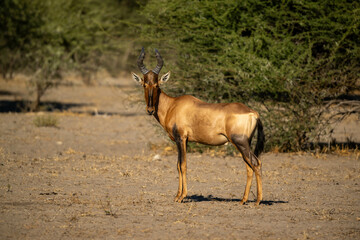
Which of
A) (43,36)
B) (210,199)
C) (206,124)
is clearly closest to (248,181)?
(210,199)

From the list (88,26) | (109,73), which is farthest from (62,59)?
(109,73)

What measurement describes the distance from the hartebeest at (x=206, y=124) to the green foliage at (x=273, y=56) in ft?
14.4

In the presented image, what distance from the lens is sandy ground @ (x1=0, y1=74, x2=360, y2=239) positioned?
20.9 feet

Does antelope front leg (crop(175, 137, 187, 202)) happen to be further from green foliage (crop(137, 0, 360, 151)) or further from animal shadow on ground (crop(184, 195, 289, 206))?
green foliage (crop(137, 0, 360, 151))

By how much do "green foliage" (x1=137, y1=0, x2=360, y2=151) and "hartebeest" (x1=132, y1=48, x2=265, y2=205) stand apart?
14.4ft

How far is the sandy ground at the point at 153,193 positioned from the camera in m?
6.37

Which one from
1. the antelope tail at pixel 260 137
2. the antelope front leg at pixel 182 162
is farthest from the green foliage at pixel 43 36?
the antelope tail at pixel 260 137

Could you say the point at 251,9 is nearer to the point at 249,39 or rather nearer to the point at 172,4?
the point at 249,39

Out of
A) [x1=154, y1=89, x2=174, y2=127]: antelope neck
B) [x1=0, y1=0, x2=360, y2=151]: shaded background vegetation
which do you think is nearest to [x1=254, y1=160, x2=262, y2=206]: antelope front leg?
[x1=154, y1=89, x2=174, y2=127]: antelope neck

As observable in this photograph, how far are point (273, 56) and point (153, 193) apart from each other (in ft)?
17.0

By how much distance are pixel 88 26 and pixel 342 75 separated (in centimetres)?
1383

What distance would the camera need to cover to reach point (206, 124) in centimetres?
759

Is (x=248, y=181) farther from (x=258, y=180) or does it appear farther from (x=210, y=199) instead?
(x=210, y=199)

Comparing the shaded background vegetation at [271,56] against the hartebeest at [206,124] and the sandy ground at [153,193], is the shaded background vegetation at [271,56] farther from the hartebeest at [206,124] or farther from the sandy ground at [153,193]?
the hartebeest at [206,124]
